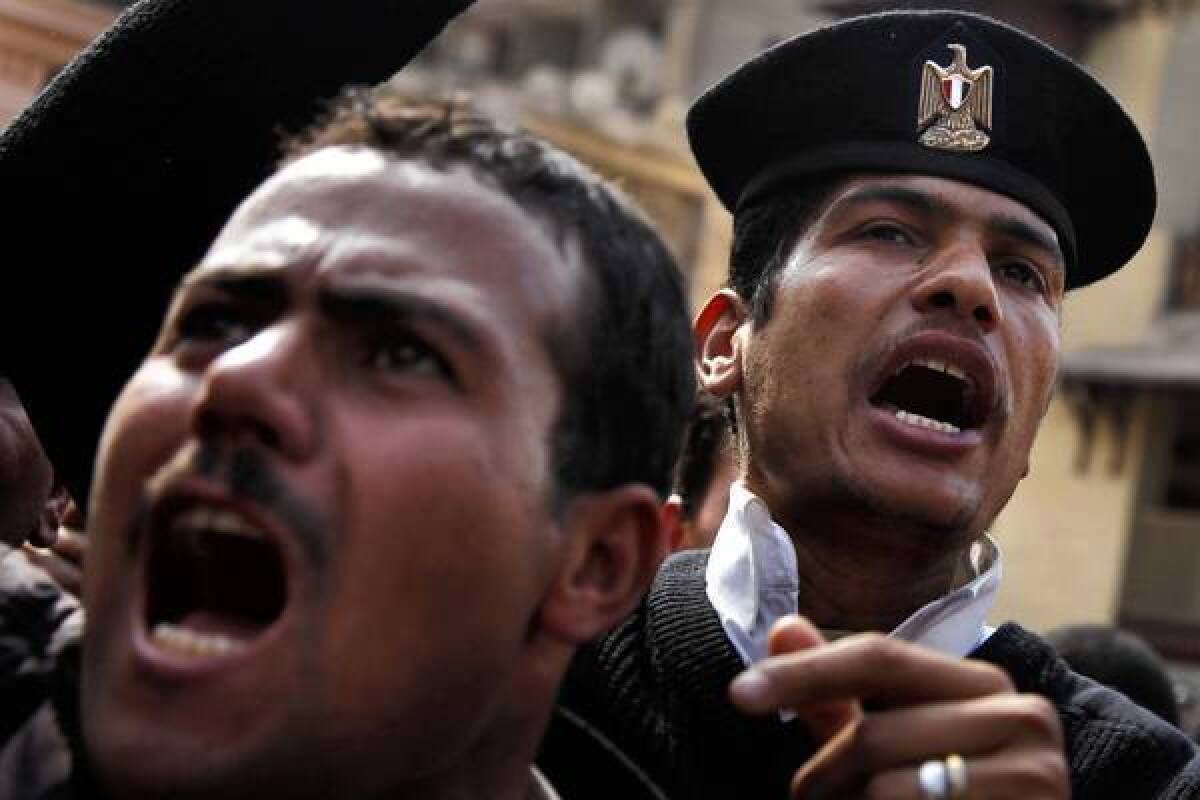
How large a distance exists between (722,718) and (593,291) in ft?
2.96

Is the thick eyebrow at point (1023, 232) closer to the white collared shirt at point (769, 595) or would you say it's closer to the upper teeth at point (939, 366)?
the upper teeth at point (939, 366)

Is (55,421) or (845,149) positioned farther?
(845,149)

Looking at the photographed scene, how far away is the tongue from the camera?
1809 mm

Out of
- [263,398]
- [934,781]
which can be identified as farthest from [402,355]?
[934,781]

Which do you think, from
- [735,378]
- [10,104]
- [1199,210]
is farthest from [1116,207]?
[1199,210]

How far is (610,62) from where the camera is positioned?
2167 cm

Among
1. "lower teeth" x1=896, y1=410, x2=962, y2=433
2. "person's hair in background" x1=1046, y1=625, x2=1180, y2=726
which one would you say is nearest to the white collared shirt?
"lower teeth" x1=896, y1=410, x2=962, y2=433

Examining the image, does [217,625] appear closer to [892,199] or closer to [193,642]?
[193,642]

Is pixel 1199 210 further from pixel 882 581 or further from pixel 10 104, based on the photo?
pixel 882 581

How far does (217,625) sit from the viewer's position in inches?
72.1

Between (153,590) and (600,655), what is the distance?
1.13 meters

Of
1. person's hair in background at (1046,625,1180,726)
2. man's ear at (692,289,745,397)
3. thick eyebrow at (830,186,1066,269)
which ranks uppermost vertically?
thick eyebrow at (830,186,1066,269)

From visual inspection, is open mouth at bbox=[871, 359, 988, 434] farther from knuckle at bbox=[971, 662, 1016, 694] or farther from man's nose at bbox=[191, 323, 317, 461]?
man's nose at bbox=[191, 323, 317, 461]

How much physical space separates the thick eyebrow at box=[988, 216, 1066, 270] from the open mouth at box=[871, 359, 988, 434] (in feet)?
0.80
